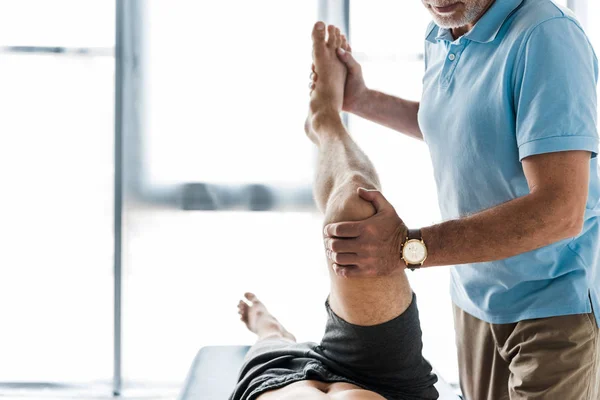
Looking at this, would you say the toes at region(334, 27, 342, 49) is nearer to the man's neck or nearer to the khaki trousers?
the man's neck

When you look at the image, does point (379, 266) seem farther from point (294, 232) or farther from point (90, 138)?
point (90, 138)

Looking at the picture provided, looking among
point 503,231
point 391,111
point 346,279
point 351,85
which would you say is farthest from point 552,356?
point 351,85

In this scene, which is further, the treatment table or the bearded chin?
the treatment table

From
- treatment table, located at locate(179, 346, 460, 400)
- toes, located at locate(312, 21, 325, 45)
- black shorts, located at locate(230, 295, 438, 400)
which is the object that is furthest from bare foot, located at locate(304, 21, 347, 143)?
treatment table, located at locate(179, 346, 460, 400)

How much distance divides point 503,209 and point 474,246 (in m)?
0.09

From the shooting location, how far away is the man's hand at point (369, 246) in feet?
3.87

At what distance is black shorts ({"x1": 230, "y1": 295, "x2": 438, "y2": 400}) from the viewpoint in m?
1.31

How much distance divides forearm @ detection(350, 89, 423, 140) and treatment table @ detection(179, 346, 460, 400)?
78 cm

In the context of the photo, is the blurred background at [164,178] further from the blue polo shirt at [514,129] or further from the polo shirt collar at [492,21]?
the polo shirt collar at [492,21]

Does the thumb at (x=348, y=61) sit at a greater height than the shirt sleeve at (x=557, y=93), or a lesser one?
greater

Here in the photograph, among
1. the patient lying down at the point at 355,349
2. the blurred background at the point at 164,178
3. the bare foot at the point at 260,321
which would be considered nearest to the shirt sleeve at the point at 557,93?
the patient lying down at the point at 355,349

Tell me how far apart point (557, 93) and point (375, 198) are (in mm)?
391

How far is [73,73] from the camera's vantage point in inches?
108

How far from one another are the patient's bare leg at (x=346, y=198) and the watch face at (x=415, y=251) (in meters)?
0.09
